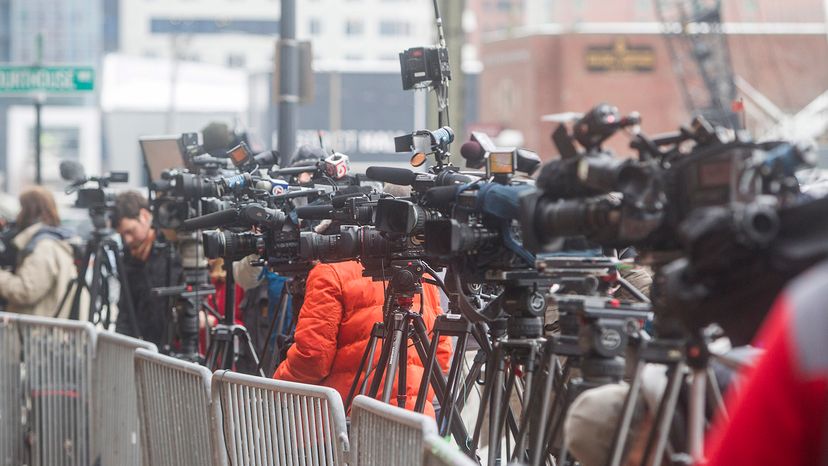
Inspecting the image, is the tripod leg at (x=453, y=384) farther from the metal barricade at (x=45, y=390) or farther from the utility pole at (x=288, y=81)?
the utility pole at (x=288, y=81)

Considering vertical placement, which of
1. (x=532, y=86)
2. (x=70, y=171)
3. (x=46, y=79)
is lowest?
(x=70, y=171)

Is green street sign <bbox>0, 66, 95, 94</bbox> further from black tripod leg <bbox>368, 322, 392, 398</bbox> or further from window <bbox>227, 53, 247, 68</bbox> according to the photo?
window <bbox>227, 53, 247, 68</bbox>

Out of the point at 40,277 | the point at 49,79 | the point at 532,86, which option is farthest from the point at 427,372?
the point at 532,86

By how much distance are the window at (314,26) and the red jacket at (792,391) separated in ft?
260

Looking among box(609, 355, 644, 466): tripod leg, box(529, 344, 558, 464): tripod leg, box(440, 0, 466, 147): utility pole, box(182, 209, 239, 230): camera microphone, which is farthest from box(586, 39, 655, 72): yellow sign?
box(609, 355, 644, 466): tripod leg

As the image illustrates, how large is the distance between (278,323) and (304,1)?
73901mm

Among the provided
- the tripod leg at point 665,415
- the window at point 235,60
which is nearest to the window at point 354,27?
the window at point 235,60

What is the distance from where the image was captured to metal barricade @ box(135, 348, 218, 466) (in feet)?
17.3

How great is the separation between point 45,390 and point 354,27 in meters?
75.2

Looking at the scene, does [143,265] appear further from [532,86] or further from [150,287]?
[532,86]

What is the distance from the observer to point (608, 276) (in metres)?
3.70

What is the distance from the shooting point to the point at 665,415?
9.48 ft

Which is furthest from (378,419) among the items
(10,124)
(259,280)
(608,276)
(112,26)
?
(112,26)

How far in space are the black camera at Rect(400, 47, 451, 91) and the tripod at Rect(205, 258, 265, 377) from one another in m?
1.72
